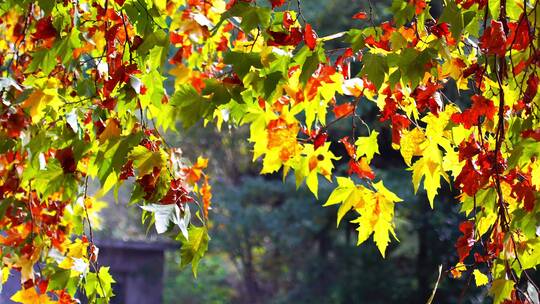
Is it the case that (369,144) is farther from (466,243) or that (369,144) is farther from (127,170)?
(127,170)

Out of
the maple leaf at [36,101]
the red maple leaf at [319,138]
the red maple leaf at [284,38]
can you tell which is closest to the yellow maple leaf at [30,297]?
the maple leaf at [36,101]

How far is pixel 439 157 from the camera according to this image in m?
1.34

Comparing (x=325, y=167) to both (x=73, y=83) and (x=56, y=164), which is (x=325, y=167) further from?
(x=73, y=83)

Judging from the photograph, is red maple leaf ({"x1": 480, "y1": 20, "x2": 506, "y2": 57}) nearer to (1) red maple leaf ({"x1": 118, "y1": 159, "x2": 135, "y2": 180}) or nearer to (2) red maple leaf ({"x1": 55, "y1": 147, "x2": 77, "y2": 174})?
(1) red maple leaf ({"x1": 118, "y1": 159, "x2": 135, "y2": 180})

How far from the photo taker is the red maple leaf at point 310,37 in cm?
126

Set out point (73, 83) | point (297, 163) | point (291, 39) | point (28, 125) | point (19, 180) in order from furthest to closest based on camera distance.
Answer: point (73, 83) < point (19, 180) < point (28, 125) < point (297, 163) < point (291, 39)

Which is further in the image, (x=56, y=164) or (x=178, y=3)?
(x=178, y=3)

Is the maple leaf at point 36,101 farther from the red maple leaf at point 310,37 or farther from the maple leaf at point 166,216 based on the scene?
the red maple leaf at point 310,37

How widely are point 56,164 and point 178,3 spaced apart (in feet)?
2.53

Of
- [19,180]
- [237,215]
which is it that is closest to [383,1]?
[237,215]

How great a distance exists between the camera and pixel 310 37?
126 centimetres

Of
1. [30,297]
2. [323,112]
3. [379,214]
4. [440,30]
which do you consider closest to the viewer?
[440,30]

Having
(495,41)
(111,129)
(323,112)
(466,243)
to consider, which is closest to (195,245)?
(111,129)

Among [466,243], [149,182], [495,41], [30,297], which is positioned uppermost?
[495,41]
